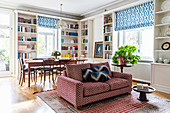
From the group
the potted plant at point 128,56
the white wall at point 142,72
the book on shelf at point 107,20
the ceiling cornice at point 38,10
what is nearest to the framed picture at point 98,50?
the book on shelf at point 107,20

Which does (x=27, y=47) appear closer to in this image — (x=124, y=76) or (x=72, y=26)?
(x=72, y=26)

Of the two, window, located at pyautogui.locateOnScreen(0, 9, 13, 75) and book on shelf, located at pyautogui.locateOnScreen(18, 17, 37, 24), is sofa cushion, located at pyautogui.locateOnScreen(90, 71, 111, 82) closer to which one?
book on shelf, located at pyautogui.locateOnScreen(18, 17, 37, 24)

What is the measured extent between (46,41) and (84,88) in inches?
189

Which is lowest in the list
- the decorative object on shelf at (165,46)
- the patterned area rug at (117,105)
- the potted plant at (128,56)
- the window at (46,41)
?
the patterned area rug at (117,105)

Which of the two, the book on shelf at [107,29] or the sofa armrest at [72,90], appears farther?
the book on shelf at [107,29]

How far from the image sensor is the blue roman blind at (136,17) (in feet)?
14.7

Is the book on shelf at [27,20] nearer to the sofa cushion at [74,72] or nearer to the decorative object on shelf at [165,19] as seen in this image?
the sofa cushion at [74,72]

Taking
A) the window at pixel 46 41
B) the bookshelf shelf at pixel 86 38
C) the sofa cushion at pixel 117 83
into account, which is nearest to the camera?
the sofa cushion at pixel 117 83

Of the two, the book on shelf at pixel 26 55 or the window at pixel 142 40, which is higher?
the window at pixel 142 40

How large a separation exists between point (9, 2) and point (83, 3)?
309 centimetres

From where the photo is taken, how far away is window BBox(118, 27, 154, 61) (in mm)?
4848

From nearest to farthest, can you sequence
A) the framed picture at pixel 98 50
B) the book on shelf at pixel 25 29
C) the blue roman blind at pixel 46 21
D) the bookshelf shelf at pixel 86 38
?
the book on shelf at pixel 25 29
the blue roman blind at pixel 46 21
the framed picture at pixel 98 50
the bookshelf shelf at pixel 86 38

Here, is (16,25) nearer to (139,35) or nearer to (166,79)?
(139,35)

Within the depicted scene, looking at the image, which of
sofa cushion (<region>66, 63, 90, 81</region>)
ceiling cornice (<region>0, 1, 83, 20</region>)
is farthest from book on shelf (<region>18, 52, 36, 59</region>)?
sofa cushion (<region>66, 63, 90, 81</region>)
